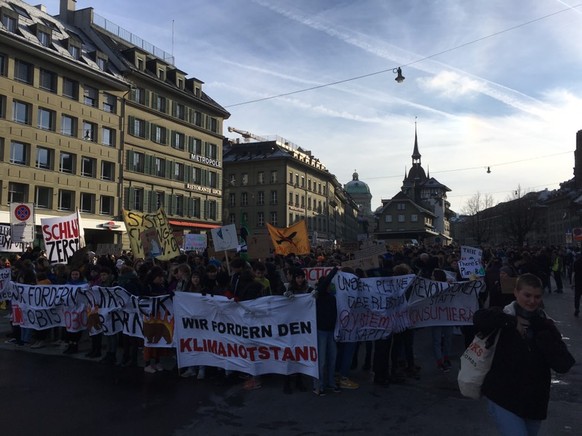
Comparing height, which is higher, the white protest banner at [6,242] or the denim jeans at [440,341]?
the white protest banner at [6,242]

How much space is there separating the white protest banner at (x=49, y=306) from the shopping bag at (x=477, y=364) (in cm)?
795

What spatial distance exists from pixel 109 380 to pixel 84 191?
1319 inches

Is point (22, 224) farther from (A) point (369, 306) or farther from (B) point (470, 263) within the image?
(B) point (470, 263)

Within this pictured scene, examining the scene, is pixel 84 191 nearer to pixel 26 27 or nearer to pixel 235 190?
pixel 26 27

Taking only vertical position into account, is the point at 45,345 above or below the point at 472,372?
below

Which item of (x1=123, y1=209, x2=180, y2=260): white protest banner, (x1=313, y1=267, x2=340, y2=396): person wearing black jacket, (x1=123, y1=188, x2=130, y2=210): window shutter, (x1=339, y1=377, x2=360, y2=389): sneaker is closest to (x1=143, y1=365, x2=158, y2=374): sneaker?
(x1=313, y1=267, x2=340, y2=396): person wearing black jacket

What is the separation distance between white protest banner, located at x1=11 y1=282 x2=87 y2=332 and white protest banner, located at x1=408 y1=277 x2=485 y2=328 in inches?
243

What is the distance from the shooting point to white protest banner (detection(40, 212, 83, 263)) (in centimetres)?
1317

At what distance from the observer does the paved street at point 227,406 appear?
562 cm

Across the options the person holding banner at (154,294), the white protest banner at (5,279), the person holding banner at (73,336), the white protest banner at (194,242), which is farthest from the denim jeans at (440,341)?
Result: the white protest banner at (194,242)

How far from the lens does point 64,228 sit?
523 inches

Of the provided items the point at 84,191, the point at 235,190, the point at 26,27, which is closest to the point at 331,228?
the point at 235,190

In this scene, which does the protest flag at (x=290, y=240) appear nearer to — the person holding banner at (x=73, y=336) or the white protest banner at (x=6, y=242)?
the person holding banner at (x=73, y=336)

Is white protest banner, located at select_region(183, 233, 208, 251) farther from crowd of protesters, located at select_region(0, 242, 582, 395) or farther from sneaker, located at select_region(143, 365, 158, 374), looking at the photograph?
sneaker, located at select_region(143, 365, 158, 374)
